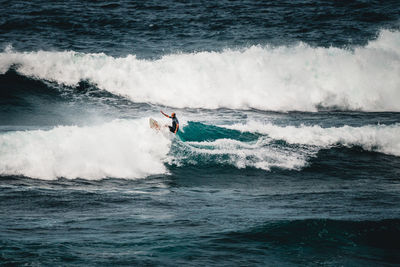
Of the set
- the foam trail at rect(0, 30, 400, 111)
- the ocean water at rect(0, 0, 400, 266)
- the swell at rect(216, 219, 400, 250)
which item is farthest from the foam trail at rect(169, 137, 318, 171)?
the foam trail at rect(0, 30, 400, 111)

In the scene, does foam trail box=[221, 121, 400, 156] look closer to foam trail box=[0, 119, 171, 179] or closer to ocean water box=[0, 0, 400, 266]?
ocean water box=[0, 0, 400, 266]

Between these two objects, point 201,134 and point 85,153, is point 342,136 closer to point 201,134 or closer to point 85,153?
point 201,134

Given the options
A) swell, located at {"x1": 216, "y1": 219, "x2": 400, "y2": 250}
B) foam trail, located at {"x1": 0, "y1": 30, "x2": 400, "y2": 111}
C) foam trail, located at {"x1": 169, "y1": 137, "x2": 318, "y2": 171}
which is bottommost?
foam trail, located at {"x1": 169, "y1": 137, "x2": 318, "y2": 171}

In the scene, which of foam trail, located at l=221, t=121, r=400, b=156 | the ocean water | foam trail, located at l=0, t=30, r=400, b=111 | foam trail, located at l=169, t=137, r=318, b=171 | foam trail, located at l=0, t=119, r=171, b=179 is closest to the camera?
the ocean water

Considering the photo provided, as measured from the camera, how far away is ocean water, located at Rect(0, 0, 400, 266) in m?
7.55

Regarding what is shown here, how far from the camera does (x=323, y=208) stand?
9211mm

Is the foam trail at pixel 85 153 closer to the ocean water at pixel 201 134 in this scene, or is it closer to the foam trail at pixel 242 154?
the ocean water at pixel 201 134

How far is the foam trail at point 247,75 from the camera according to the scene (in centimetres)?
2288

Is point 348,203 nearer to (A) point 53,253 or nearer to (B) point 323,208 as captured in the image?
(B) point 323,208

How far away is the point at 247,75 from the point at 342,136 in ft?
30.5

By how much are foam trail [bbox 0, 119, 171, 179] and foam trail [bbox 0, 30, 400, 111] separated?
8.65 meters

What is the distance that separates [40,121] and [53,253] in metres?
12.1

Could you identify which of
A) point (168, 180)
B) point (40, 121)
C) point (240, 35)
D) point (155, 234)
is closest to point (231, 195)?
point (168, 180)

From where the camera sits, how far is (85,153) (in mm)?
12656
